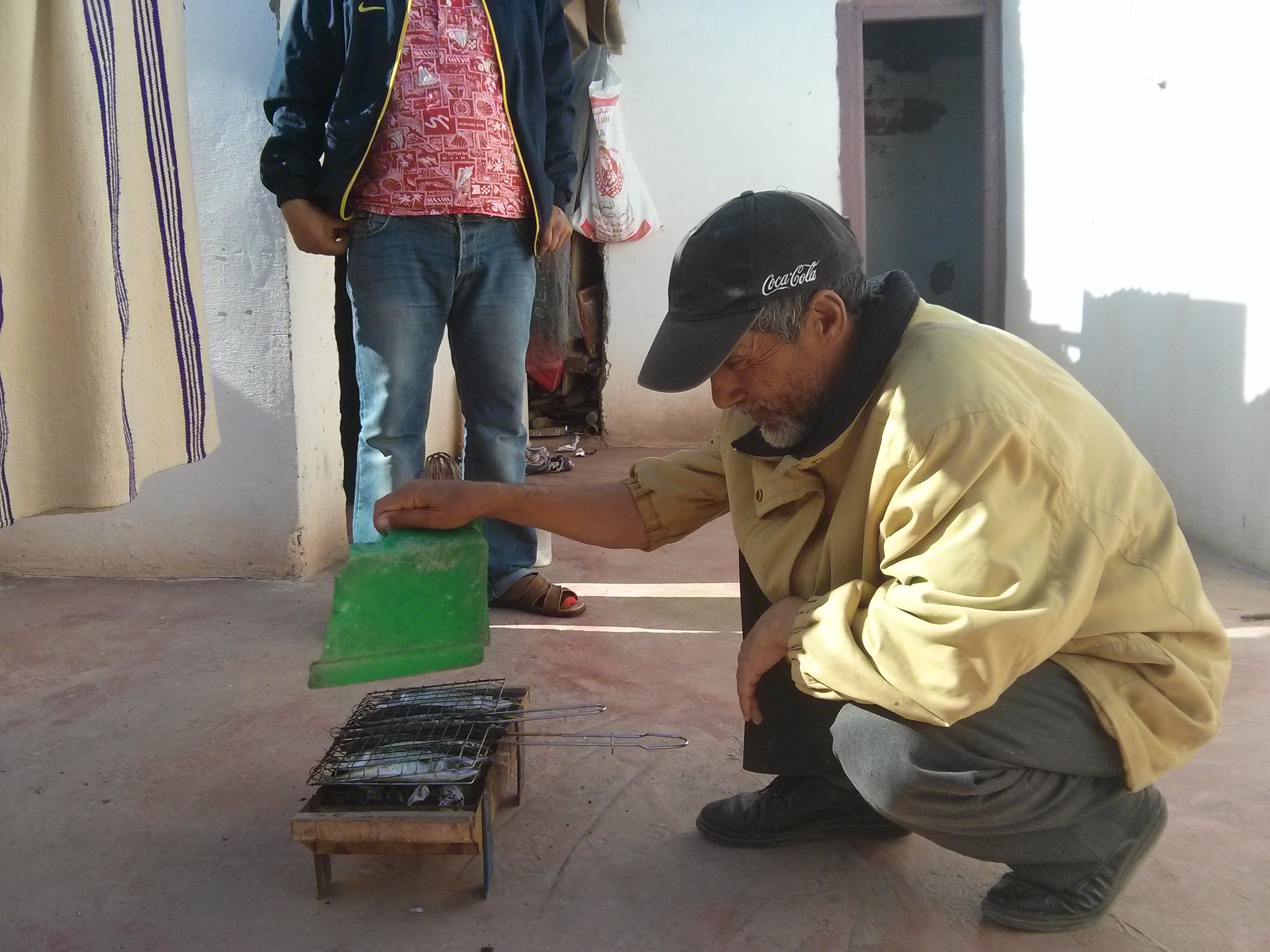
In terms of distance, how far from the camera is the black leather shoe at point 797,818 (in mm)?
2018

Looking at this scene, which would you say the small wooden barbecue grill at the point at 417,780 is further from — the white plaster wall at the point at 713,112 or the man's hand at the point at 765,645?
the white plaster wall at the point at 713,112

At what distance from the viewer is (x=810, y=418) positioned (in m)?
1.75

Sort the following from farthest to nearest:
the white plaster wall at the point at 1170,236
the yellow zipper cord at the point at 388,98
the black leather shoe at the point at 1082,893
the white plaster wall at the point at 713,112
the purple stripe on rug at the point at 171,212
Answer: the white plaster wall at the point at 713,112, the white plaster wall at the point at 1170,236, the yellow zipper cord at the point at 388,98, the black leather shoe at the point at 1082,893, the purple stripe on rug at the point at 171,212

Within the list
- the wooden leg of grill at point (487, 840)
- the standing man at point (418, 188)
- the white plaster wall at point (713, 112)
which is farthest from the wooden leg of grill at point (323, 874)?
the white plaster wall at point (713, 112)

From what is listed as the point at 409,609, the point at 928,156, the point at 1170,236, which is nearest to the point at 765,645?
the point at 409,609

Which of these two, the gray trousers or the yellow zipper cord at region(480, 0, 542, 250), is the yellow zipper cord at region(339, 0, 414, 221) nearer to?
the yellow zipper cord at region(480, 0, 542, 250)

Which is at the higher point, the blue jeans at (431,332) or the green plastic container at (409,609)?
the blue jeans at (431,332)

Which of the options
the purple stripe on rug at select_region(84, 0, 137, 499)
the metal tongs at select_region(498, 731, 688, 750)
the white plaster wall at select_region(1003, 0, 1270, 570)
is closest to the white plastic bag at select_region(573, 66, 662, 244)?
the white plaster wall at select_region(1003, 0, 1270, 570)

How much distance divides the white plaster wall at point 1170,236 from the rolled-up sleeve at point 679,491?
251 cm

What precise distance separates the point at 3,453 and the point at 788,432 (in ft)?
3.68

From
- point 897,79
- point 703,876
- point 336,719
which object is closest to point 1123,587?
point 703,876

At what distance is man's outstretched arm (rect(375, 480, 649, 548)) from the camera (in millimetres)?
2057

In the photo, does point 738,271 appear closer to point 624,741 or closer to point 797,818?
point 797,818

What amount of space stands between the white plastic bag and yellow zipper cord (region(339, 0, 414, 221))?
145 inches
